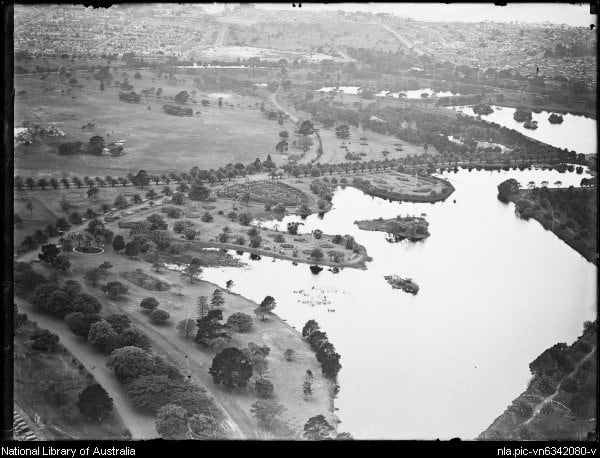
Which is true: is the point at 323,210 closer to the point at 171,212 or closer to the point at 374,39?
the point at 171,212

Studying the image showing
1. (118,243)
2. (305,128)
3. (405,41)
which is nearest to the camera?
(118,243)

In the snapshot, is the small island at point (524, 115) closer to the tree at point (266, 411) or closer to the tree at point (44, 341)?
the tree at point (266, 411)

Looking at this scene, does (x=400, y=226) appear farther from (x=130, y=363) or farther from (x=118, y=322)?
(x=130, y=363)

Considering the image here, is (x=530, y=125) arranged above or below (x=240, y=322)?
above

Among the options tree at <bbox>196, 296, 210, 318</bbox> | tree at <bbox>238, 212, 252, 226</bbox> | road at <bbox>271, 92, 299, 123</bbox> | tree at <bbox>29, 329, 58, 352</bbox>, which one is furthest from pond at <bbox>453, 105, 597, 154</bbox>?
tree at <bbox>29, 329, 58, 352</bbox>

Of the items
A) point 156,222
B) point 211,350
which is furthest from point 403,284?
point 156,222

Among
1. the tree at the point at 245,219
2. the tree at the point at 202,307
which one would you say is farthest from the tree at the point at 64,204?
the tree at the point at 202,307
